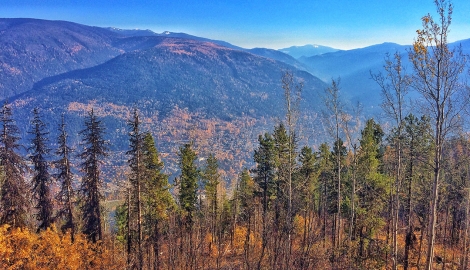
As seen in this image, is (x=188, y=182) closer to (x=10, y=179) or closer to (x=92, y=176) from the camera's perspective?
(x=92, y=176)

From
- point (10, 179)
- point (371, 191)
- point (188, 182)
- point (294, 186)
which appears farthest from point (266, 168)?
point (10, 179)

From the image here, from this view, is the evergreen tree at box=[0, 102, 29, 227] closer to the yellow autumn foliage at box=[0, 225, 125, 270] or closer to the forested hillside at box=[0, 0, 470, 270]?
the forested hillside at box=[0, 0, 470, 270]

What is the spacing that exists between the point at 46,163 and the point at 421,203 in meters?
27.8

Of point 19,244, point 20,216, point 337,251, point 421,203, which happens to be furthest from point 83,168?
point 421,203

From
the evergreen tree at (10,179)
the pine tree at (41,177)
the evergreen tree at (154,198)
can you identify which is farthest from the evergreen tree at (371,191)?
the evergreen tree at (10,179)

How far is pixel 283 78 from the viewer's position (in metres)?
17.1

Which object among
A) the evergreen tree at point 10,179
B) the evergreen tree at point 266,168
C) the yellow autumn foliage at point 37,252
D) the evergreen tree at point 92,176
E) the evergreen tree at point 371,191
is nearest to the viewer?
the yellow autumn foliage at point 37,252

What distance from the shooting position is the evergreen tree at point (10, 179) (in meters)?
20.8

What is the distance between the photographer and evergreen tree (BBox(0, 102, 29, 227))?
818 inches

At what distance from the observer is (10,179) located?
2083 cm

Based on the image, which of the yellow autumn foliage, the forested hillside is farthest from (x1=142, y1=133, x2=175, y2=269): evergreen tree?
the yellow autumn foliage

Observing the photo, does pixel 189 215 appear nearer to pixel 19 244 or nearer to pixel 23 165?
pixel 23 165

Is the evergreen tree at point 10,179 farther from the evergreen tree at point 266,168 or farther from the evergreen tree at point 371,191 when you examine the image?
the evergreen tree at point 371,191

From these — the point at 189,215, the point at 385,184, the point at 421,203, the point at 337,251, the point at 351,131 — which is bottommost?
the point at 189,215
